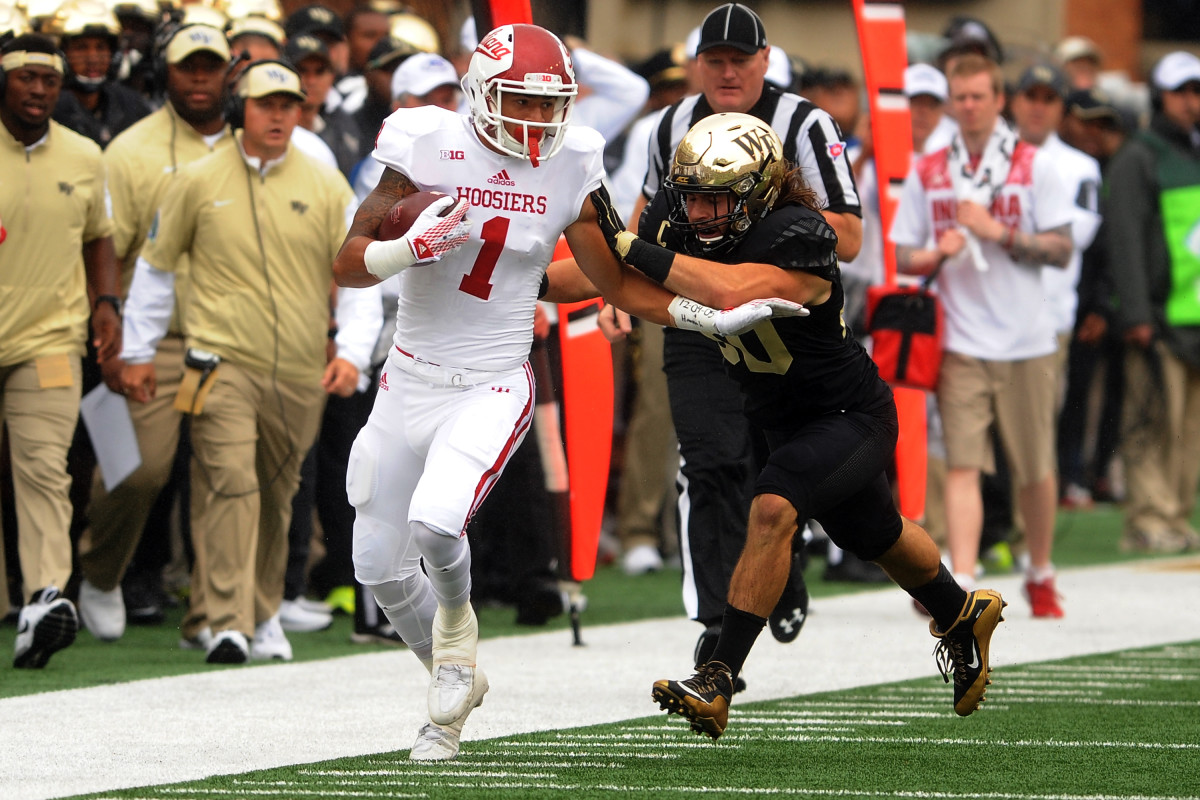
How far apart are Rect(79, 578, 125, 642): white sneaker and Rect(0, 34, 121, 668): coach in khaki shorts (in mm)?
472

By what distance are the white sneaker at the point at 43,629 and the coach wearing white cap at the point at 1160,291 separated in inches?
276

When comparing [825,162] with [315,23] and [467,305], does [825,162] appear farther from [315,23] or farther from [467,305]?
[315,23]

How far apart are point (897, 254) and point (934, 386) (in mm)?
732

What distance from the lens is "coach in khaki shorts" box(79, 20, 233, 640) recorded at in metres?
8.20

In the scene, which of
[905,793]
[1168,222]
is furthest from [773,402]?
[1168,222]

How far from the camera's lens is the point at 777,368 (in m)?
5.77

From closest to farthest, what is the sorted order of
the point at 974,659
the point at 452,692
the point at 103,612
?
1. the point at 452,692
2. the point at 974,659
3. the point at 103,612

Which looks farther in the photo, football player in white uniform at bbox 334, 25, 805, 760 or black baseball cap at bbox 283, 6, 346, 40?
black baseball cap at bbox 283, 6, 346, 40

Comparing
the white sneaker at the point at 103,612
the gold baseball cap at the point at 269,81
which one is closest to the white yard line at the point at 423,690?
the white sneaker at the point at 103,612

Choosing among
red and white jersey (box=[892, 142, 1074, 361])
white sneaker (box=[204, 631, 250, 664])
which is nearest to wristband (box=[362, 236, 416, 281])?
white sneaker (box=[204, 631, 250, 664])

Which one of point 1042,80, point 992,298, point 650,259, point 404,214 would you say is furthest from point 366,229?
point 1042,80

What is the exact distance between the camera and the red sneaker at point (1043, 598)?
9.05 m

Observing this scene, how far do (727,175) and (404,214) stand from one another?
0.87m

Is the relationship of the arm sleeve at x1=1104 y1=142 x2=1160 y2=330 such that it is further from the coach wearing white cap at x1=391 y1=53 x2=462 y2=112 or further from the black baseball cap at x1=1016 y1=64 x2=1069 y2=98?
the coach wearing white cap at x1=391 y1=53 x2=462 y2=112
